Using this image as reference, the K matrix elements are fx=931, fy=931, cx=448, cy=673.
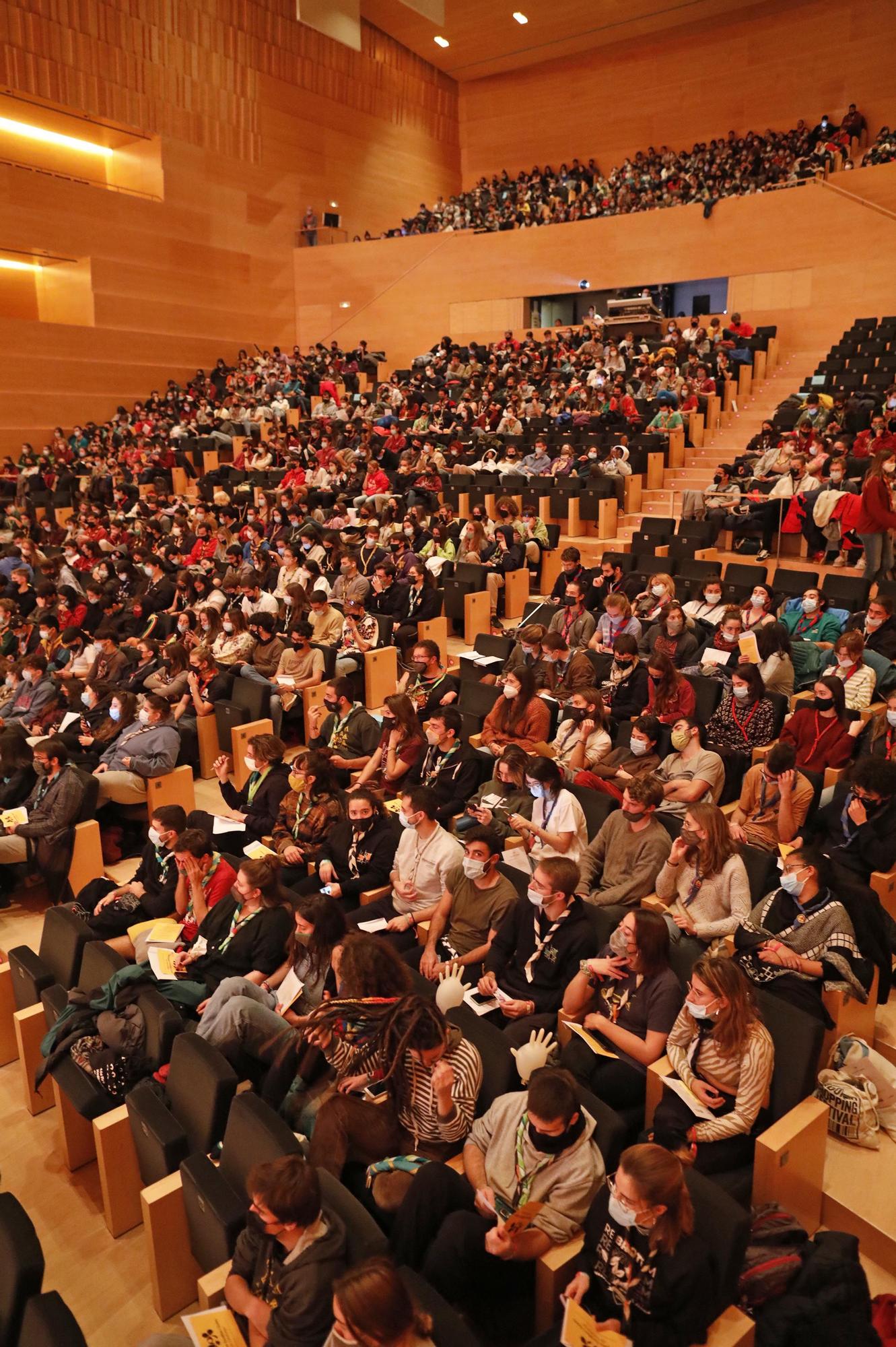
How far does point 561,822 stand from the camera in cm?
392

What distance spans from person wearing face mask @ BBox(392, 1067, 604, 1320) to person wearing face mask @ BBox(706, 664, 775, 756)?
2865 millimetres

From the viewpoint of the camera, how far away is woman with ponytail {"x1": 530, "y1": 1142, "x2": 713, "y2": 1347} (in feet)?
6.49

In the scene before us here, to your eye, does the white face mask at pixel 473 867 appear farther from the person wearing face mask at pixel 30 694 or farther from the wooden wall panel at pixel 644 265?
the wooden wall panel at pixel 644 265

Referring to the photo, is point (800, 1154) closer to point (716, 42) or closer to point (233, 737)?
point (233, 737)

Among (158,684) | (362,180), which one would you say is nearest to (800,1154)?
(158,684)

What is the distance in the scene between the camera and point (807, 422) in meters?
9.73

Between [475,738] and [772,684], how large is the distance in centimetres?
176

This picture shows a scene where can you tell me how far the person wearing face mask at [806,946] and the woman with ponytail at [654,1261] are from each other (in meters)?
1.12

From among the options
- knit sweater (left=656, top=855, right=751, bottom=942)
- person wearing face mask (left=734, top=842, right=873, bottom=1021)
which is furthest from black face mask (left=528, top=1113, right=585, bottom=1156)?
knit sweater (left=656, top=855, right=751, bottom=942)

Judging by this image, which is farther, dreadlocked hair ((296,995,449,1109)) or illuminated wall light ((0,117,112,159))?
illuminated wall light ((0,117,112,159))

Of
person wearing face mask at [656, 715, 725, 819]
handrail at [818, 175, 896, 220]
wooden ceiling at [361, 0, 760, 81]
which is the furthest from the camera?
wooden ceiling at [361, 0, 760, 81]

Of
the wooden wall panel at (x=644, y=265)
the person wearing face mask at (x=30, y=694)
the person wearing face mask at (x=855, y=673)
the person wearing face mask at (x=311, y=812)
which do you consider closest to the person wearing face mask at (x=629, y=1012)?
the person wearing face mask at (x=311, y=812)

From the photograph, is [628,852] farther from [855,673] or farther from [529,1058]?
[855,673]

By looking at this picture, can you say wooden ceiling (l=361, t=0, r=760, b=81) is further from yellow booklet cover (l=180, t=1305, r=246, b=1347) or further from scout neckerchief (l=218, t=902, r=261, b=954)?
yellow booklet cover (l=180, t=1305, r=246, b=1347)
